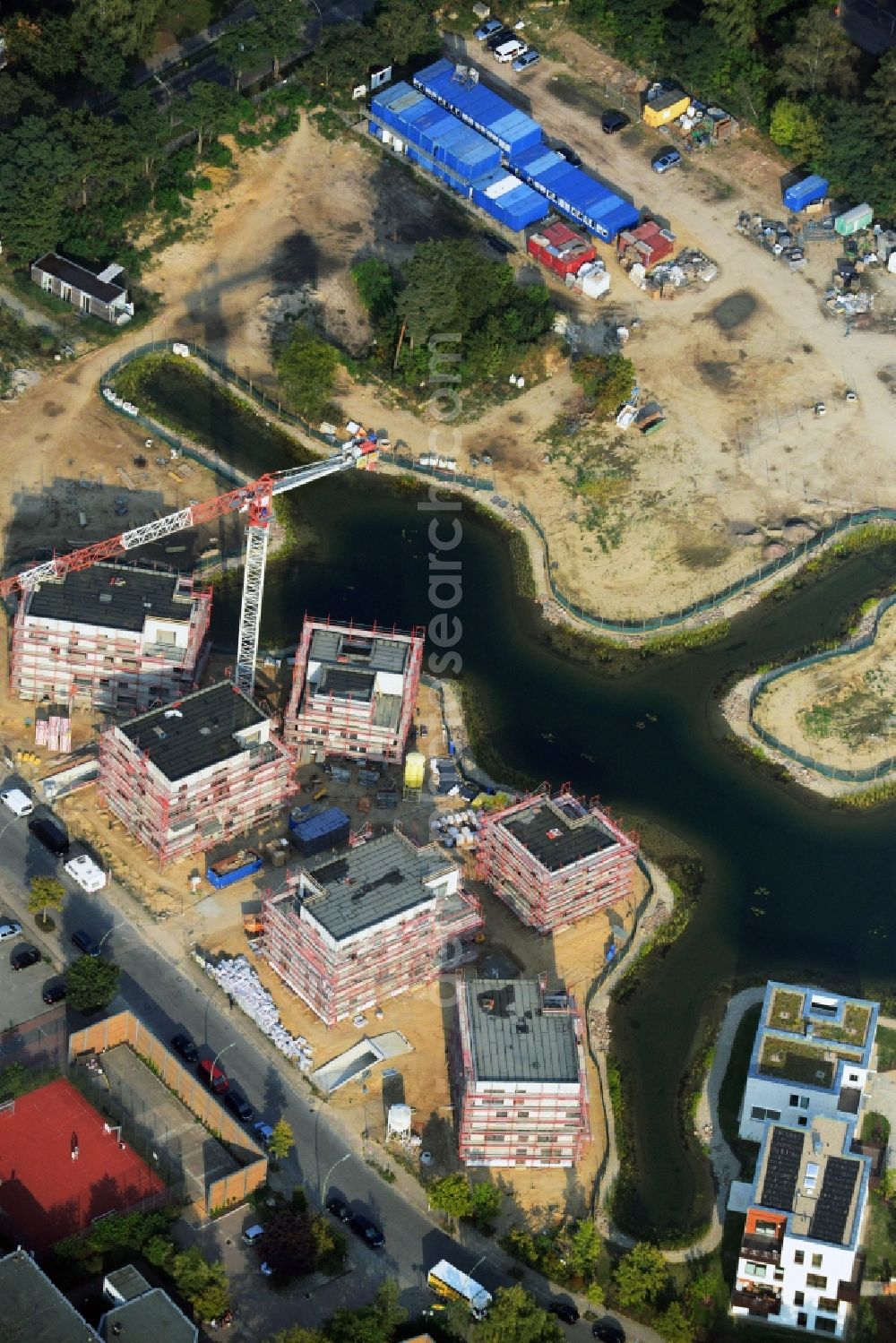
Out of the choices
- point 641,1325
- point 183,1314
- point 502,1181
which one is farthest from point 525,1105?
point 183,1314

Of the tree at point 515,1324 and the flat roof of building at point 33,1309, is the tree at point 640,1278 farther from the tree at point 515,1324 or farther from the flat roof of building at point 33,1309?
the flat roof of building at point 33,1309

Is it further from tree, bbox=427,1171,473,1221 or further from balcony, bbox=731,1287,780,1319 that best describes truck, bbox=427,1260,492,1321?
balcony, bbox=731,1287,780,1319

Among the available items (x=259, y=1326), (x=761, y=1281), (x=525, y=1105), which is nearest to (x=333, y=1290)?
(x=259, y=1326)

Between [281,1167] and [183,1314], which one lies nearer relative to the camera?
[183,1314]

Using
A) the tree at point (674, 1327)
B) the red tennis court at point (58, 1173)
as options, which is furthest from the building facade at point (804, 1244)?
the red tennis court at point (58, 1173)

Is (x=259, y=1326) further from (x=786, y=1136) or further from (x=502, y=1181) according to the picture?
(x=786, y=1136)
